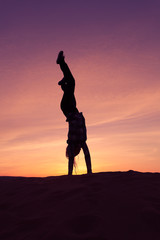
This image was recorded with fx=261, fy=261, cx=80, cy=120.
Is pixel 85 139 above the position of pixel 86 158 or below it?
above

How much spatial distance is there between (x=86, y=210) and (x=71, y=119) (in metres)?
4.19

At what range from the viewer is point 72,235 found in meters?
3.06

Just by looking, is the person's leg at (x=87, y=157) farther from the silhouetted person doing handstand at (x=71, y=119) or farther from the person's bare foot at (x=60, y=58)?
the person's bare foot at (x=60, y=58)

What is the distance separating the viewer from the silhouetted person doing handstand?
7508 mm

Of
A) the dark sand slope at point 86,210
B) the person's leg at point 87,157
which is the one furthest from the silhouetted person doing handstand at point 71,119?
the dark sand slope at point 86,210

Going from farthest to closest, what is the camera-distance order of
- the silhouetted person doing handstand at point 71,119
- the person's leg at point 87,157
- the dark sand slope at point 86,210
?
the silhouetted person doing handstand at point 71,119 < the person's leg at point 87,157 < the dark sand slope at point 86,210

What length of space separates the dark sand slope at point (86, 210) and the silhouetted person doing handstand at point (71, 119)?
7.52ft

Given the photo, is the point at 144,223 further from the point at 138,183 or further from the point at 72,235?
the point at 138,183

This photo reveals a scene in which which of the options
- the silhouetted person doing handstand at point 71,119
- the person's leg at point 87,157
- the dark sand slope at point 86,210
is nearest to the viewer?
the dark sand slope at point 86,210

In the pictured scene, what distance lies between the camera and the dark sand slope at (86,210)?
3.13 metres

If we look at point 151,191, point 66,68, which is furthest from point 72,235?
point 66,68

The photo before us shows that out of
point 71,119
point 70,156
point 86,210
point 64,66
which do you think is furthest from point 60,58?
point 86,210

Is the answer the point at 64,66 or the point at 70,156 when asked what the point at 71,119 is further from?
the point at 64,66

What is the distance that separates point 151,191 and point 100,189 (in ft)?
2.81
